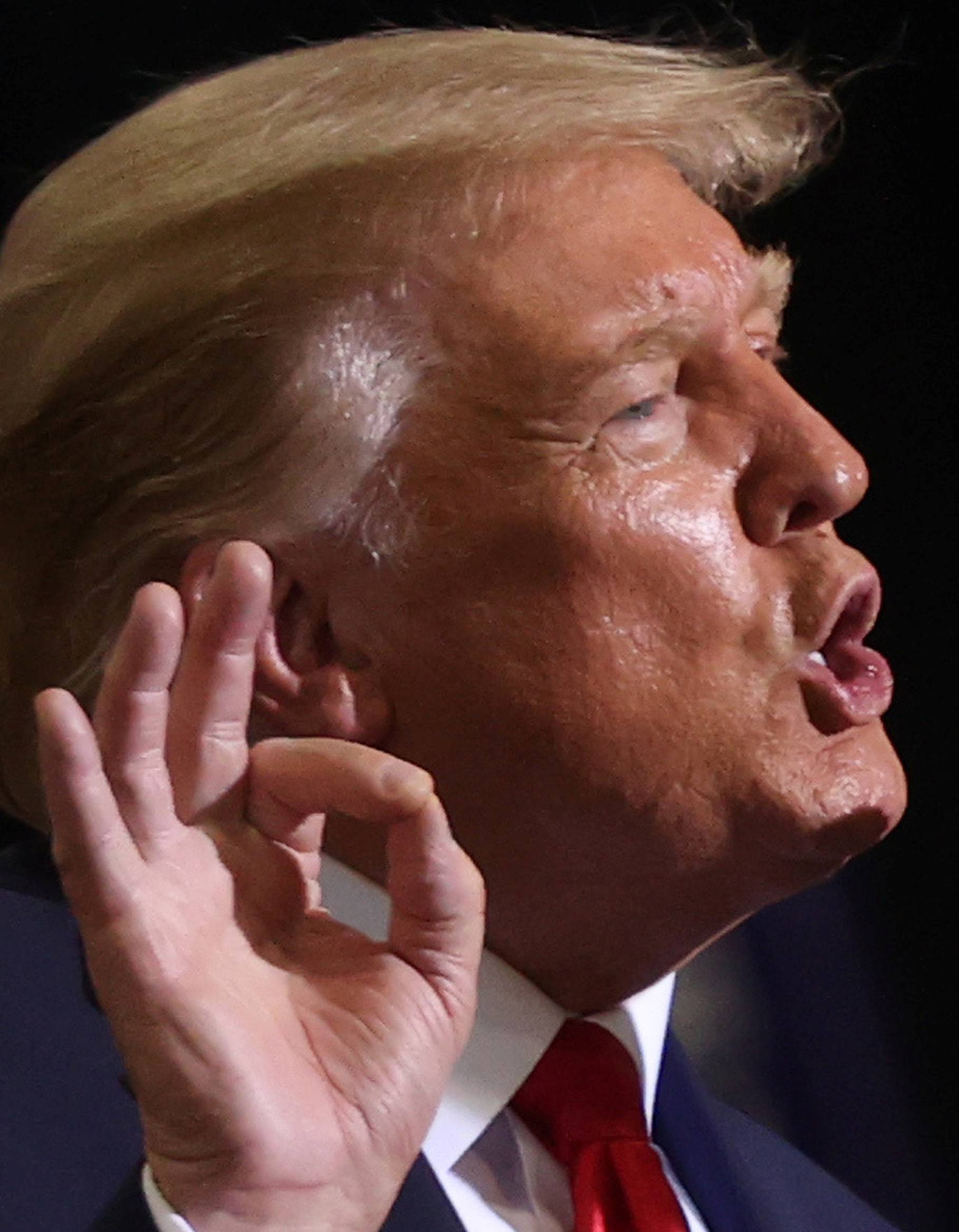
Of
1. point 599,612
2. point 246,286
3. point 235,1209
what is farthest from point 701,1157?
point 246,286

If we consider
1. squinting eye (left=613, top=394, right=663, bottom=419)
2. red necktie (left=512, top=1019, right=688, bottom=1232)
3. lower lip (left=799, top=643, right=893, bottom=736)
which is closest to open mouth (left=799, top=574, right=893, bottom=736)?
lower lip (left=799, top=643, right=893, bottom=736)

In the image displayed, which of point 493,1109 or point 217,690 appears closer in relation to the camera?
point 217,690

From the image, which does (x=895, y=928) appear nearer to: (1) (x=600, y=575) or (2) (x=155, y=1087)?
(1) (x=600, y=575)

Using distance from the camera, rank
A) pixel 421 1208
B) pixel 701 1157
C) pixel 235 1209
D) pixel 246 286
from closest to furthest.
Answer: pixel 235 1209 < pixel 421 1208 < pixel 246 286 < pixel 701 1157

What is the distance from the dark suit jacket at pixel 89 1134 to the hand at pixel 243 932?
6 centimetres

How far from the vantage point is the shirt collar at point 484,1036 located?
1136 millimetres

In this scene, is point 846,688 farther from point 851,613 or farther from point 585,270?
point 585,270

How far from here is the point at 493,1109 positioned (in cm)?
115

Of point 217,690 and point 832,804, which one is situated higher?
point 217,690

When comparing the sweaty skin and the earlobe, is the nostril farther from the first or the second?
the earlobe

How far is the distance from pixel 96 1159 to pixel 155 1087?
258 millimetres

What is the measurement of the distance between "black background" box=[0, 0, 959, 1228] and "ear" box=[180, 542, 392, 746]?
2.48 ft

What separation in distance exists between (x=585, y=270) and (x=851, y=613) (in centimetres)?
25

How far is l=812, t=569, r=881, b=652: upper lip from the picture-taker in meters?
1.13
